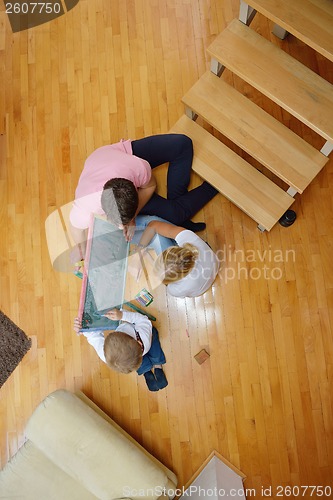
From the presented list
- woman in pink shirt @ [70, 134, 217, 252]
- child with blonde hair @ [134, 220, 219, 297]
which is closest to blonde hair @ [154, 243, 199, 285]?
child with blonde hair @ [134, 220, 219, 297]

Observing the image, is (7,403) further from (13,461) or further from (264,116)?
(264,116)

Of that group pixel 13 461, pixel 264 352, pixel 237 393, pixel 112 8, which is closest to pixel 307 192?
pixel 264 352

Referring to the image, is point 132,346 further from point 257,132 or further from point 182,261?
point 257,132

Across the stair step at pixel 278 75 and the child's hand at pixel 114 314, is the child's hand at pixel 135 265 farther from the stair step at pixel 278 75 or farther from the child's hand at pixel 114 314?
the stair step at pixel 278 75

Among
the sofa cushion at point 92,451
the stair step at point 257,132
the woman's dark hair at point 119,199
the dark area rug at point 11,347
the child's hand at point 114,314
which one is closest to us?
the woman's dark hair at point 119,199

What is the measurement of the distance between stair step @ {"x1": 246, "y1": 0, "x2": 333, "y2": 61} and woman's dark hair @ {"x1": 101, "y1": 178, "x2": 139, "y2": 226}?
1.06m

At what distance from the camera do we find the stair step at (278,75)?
228cm

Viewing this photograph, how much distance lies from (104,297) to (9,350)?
0.83 metres

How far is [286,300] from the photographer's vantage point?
2633 millimetres

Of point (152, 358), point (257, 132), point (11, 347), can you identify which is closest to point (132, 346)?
point (152, 358)

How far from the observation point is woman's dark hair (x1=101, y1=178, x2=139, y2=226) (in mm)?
2092

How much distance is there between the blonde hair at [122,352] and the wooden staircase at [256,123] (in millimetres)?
962

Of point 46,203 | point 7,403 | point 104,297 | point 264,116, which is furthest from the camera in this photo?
point 46,203

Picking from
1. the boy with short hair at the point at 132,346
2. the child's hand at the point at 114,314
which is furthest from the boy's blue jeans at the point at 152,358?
the child's hand at the point at 114,314
